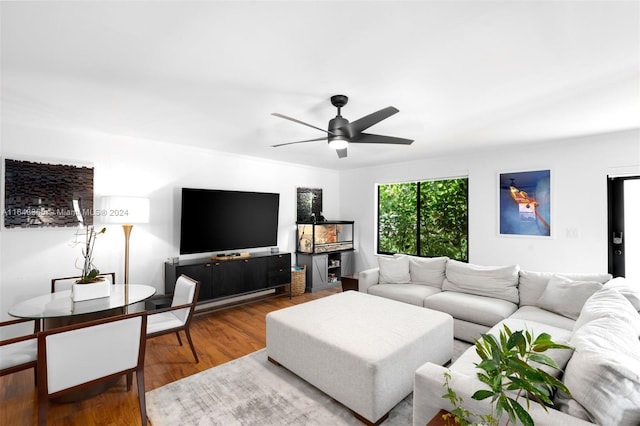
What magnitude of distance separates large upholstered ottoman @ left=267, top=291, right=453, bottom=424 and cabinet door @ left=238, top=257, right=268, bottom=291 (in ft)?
5.85

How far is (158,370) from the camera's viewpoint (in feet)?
8.91

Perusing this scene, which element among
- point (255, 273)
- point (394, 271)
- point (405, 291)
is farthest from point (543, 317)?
point (255, 273)

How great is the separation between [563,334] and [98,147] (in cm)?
514

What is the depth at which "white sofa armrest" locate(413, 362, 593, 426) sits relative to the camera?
128 cm

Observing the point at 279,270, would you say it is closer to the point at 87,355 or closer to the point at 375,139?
the point at 375,139

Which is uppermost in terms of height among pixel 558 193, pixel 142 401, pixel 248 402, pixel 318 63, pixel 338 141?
pixel 318 63

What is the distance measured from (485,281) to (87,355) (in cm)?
384

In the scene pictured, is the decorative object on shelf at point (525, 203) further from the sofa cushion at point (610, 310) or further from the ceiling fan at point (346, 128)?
the ceiling fan at point (346, 128)

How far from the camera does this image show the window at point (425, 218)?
16.6 ft

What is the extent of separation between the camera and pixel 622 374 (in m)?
1.12

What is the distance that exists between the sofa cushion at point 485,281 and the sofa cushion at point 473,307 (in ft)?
0.26

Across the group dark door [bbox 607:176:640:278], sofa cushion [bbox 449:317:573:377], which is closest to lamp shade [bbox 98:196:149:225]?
sofa cushion [bbox 449:317:573:377]

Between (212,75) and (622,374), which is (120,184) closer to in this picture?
(212,75)

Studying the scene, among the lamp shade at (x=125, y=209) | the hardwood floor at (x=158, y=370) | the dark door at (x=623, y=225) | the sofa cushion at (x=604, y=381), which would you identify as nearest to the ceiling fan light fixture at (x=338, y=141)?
the sofa cushion at (x=604, y=381)
